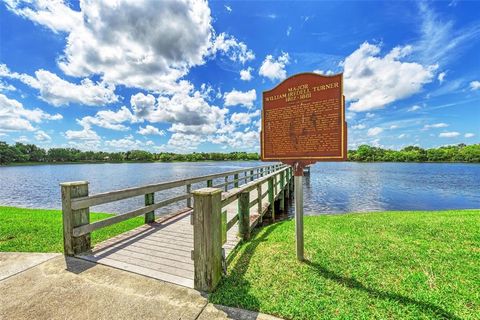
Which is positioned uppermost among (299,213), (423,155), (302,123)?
(302,123)

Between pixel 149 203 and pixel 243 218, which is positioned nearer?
pixel 243 218

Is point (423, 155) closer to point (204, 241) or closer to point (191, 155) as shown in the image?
point (191, 155)

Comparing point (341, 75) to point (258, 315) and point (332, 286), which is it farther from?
point (258, 315)

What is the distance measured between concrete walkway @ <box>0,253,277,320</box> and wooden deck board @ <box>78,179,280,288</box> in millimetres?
196

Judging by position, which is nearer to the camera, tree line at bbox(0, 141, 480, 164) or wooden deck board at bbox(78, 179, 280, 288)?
wooden deck board at bbox(78, 179, 280, 288)

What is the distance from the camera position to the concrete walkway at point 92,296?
9.16 feet

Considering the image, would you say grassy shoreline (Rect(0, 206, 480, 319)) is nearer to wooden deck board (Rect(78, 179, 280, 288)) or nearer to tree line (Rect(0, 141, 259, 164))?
wooden deck board (Rect(78, 179, 280, 288))

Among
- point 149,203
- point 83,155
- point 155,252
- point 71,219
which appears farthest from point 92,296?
point 83,155

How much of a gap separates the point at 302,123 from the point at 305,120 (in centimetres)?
7

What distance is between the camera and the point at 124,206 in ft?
50.0

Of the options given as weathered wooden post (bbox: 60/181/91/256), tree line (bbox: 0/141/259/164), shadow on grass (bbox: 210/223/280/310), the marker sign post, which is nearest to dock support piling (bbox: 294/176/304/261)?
the marker sign post

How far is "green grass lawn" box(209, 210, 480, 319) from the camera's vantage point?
9.38 ft

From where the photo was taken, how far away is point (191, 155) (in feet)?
514

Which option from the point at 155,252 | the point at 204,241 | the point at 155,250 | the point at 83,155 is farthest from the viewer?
the point at 83,155
